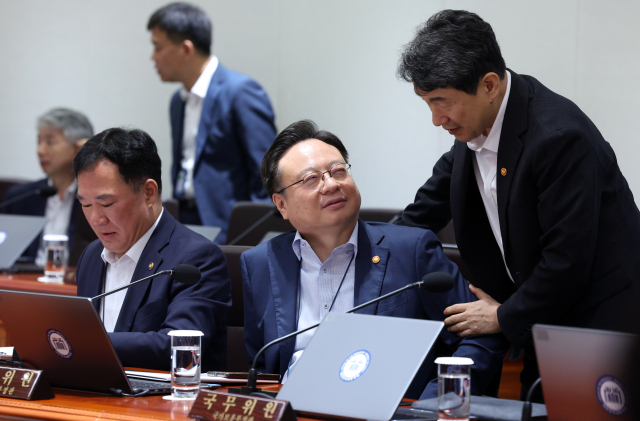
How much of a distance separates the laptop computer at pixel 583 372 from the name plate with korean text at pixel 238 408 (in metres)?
0.42

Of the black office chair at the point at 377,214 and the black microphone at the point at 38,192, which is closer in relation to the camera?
the black office chair at the point at 377,214

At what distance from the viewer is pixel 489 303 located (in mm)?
1832

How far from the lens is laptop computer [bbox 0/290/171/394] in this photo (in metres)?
1.53

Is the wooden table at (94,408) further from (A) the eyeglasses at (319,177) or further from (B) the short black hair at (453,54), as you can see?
(B) the short black hair at (453,54)

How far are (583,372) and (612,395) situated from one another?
51 millimetres

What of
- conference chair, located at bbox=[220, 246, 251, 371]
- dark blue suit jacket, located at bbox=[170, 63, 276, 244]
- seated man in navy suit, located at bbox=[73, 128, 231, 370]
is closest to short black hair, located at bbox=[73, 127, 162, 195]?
seated man in navy suit, located at bbox=[73, 128, 231, 370]

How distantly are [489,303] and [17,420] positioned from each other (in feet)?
3.47

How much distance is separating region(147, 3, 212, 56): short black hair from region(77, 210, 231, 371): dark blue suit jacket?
6.70 ft

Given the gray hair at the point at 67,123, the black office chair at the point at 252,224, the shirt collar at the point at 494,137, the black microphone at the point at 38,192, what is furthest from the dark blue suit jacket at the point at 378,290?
the gray hair at the point at 67,123

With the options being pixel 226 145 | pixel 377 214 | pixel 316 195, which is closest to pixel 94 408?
pixel 316 195

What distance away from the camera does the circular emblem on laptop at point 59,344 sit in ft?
5.21

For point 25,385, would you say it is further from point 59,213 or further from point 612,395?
point 59,213

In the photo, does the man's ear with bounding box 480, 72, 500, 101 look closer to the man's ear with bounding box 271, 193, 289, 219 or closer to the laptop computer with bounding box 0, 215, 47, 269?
the man's ear with bounding box 271, 193, 289, 219

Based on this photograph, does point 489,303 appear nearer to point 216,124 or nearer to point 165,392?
point 165,392
